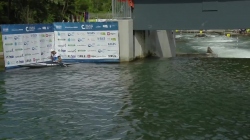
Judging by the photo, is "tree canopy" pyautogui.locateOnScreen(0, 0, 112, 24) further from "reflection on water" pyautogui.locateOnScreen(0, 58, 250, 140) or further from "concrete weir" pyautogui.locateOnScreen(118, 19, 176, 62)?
"reflection on water" pyautogui.locateOnScreen(0, 58, 250, 140)

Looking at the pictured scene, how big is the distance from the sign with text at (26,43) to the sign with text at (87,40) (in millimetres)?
1130

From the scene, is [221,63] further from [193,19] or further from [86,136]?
[86,136]

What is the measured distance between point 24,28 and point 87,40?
261 inches

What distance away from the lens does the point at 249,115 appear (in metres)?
17.4

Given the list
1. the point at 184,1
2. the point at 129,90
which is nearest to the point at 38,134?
the point at 129,90

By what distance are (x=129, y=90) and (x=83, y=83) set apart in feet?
14.0

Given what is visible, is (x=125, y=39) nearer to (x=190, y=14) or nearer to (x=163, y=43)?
(x=190, y=14)

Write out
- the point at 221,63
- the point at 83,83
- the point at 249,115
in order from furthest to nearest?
1. the point at 221,63
2. the point at 83,83
3. the point at 249,115

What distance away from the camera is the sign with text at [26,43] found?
1265 inches

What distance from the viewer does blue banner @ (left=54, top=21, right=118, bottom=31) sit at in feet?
121

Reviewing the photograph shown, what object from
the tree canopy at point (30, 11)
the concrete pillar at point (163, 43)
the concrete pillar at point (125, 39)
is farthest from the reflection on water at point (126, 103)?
the tree canopy at point (30, 11)

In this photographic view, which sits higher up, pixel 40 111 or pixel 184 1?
pixel 184 1

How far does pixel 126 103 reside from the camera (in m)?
20.0

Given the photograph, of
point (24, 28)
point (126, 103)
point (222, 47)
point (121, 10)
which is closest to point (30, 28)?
point (24, 28)
